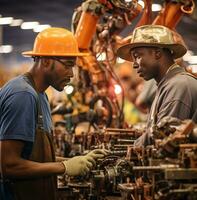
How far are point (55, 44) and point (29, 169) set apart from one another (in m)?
1.20

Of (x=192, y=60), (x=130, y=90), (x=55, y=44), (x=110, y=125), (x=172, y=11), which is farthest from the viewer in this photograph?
(x=192, y=60)

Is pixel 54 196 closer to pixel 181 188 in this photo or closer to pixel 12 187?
pixel 12 187

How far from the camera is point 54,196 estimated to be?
4645mm

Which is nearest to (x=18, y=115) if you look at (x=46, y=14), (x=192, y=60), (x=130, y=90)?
(x=130, y=90)

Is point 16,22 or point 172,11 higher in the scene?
point 172,11

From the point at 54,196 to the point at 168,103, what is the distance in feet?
4.05

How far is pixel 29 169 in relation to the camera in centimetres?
424

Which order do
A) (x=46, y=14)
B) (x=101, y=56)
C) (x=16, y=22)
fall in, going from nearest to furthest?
(x=101, y=56) < (x=46, y=14) < (x=16, y=22)

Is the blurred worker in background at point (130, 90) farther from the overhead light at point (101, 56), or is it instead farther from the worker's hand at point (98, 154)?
the worker's hand at point (98, 154)

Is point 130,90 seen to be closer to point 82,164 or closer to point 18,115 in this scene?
point 82,164

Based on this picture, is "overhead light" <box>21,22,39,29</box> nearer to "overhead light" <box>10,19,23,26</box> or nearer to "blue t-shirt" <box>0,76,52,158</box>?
"overhead light" <box>10,19,23,26</box>

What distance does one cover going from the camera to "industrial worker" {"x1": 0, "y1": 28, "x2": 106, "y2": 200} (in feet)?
13.7

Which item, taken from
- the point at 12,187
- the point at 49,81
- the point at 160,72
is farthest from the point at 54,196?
the point at 160,72

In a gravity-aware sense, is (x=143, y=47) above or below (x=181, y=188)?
Answer: above
